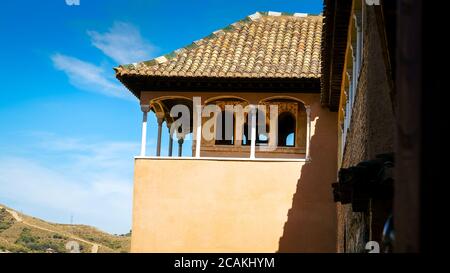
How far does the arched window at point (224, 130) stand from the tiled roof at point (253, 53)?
166cm

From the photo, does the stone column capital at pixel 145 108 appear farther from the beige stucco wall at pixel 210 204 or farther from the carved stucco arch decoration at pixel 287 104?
the carved stucco arch decoration at pixel 287 104

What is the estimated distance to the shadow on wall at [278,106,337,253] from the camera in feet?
51.3

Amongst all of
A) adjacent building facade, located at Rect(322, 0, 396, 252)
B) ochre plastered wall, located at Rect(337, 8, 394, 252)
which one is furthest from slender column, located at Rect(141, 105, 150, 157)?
ochre plastered wall, located at Rect(337, 8, 394, 252)

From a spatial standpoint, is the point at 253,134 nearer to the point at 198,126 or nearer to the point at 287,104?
the point at 198,126

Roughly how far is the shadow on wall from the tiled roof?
6.96 feet

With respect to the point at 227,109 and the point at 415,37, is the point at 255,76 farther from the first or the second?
the point at 415,37

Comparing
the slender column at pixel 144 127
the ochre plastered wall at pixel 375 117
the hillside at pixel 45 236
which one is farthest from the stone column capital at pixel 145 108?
the hillside at pixel 45 236

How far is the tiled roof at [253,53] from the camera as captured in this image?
16312 millimetres

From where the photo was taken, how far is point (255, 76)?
16.1m

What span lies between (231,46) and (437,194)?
16.9m

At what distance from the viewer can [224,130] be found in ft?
59.8

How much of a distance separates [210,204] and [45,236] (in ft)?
77.3

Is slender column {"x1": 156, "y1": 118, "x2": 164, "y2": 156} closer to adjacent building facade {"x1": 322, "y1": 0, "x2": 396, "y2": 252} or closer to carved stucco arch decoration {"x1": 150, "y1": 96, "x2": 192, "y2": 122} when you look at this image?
carved stucco arch decoration {"x1": 150, "y1": 96, "x2": 192, "y2": 122}
